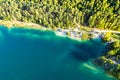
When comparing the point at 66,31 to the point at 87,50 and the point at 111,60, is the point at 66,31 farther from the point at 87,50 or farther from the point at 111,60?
the point at 111,60

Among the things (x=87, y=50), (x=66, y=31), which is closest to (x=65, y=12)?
(x=66, y=31)

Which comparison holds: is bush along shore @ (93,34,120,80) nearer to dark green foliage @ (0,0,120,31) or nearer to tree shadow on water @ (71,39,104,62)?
tree shadow on water @ (71,39,104,62)

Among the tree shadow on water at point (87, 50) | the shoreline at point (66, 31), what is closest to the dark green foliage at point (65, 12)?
the shoreline at point (66, 31)

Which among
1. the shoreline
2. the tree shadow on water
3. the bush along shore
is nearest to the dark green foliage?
the shoreline

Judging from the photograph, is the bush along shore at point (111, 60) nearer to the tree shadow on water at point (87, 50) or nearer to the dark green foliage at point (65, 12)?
the tree shadow on water at point (87, 50)

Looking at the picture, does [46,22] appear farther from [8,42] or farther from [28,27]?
[8,42]

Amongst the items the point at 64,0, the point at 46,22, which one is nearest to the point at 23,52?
the point at 46,22

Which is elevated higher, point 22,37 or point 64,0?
point 64,0
